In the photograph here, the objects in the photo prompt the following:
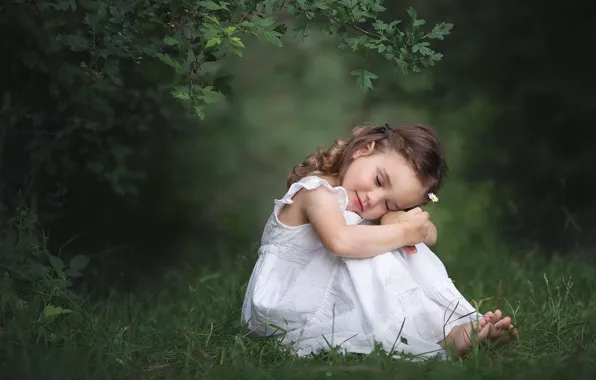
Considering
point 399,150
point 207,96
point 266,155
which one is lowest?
point 266,155

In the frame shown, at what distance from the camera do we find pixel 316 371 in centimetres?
239

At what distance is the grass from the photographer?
7.68 feet

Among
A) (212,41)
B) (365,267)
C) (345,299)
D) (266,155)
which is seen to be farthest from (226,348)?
(266,155)

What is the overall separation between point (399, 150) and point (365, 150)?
12 cm

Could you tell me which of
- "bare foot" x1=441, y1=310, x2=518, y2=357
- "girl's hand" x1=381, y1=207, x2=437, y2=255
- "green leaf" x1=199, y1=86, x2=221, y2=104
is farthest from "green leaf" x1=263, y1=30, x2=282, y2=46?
"bare foot" x1=441, y1=310, x2=518, y2=357

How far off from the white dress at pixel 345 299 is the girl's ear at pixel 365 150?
0.70 ft

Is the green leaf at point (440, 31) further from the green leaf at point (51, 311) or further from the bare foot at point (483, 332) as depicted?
the green leaf at point (51, 311)

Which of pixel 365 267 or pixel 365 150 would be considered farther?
pixel 365 150

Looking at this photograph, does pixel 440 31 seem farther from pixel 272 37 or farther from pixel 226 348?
pixel 226 348

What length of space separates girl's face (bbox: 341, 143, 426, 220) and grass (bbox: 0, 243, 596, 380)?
1.83 ft

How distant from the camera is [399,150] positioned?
304cm

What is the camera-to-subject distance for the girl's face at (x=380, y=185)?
2967 mm

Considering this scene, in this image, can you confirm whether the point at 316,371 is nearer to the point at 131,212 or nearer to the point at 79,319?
the point at 79,319

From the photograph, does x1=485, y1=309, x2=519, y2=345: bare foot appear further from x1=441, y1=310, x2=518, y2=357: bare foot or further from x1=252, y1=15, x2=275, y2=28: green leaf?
x1=252, y1=15, x2=275, y2=28: green leaf
